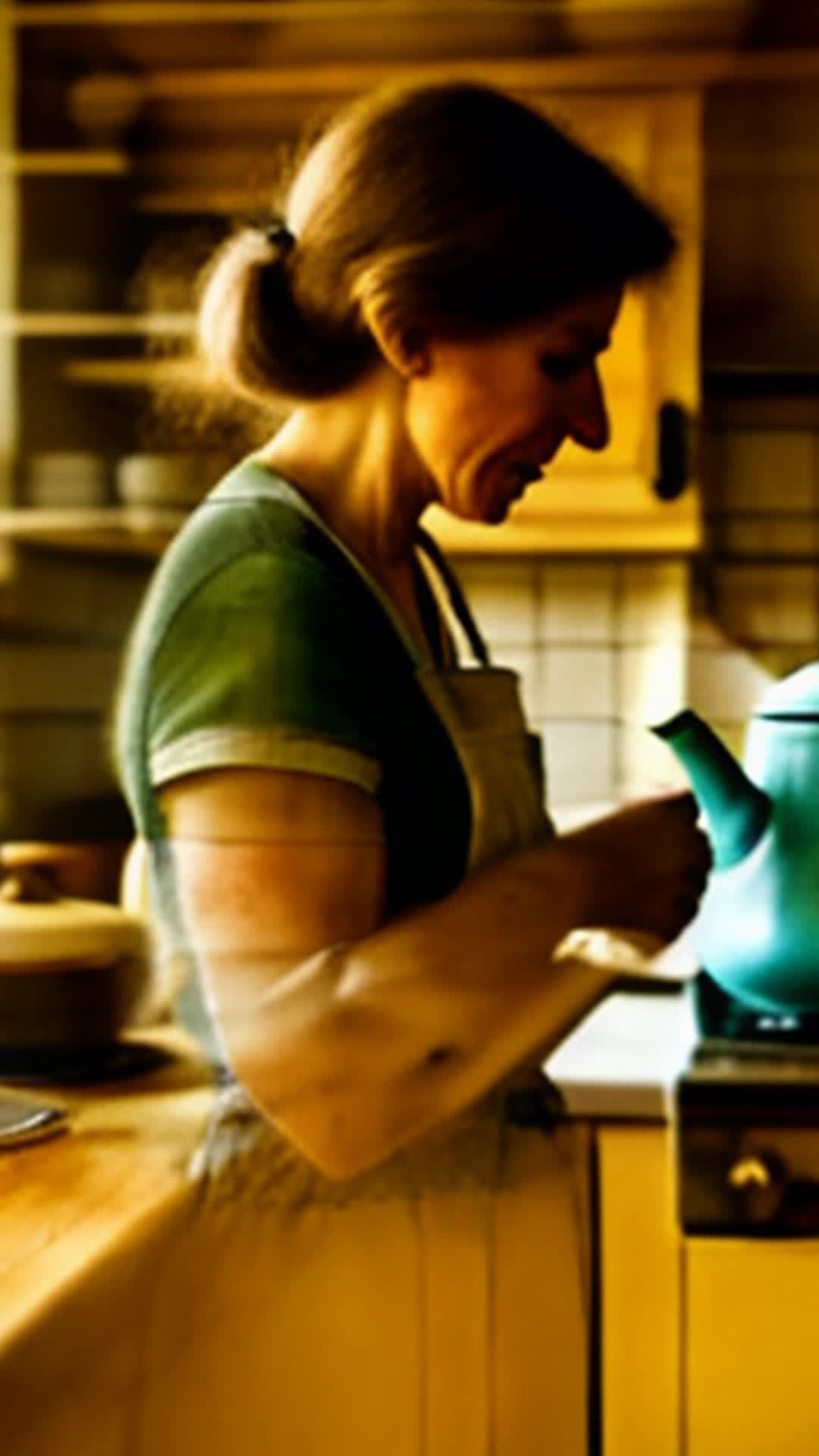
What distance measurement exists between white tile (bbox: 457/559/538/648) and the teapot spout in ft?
0.19

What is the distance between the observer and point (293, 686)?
0.60 metres

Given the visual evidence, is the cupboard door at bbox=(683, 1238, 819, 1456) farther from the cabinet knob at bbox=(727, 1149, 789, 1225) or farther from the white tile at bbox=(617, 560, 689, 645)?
the white tile at bbox=(617, 560, 689, 645)

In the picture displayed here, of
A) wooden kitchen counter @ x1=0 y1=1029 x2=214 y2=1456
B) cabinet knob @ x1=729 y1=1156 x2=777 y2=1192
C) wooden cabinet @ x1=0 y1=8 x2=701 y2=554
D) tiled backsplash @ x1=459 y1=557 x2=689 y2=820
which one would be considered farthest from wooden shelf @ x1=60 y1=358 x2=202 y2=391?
cabinet knob @ x1=729 y1=1156 x2=777 y2=1192

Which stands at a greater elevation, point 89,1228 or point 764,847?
point 764,847

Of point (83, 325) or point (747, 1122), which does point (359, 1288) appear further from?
point (83, 325)

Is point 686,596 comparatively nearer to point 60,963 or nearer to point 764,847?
point 764,847

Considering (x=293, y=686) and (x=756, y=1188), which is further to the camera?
(x=756, y=1188)

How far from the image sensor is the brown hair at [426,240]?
23.8 inches

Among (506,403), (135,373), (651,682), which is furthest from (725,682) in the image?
(135,373)

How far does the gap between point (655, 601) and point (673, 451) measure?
0.18 feet

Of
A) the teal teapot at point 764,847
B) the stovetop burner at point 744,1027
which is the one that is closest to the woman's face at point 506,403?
the teal teapot at point 764,847

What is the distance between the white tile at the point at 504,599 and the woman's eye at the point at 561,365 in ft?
0.21

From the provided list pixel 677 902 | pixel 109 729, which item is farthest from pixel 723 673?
pixel 109 729

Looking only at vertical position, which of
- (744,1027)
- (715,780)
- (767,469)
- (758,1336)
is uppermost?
(767,469)
